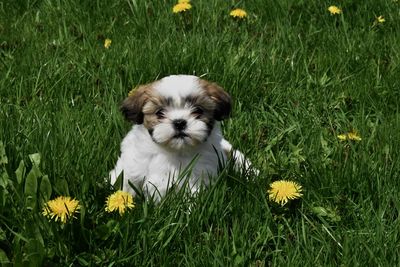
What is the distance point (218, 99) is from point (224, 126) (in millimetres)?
644

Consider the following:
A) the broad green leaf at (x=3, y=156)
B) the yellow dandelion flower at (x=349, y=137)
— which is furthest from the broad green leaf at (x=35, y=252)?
the yellow dandelion flower at (x=349, y=137)

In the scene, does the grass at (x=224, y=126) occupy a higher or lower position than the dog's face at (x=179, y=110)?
lower

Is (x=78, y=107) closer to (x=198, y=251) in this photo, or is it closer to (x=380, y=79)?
(x=198, y=251)

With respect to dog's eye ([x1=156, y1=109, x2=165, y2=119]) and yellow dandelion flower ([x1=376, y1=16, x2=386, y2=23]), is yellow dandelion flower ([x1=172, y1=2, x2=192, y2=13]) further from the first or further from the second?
dog's eye ([x1=156, y1=109, x2=165, y2=119])

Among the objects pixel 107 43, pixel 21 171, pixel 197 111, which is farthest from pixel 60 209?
pixel 107 43

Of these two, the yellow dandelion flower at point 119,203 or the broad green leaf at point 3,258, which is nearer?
the broad green leaf at point 3,258

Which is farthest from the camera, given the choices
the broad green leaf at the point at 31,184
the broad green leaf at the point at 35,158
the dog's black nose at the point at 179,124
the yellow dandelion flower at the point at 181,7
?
the yellow dandelion flower at the point at 181,7

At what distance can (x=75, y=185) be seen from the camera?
263 cm

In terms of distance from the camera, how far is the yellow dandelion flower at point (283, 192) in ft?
8.91

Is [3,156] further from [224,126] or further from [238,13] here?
[238,13]

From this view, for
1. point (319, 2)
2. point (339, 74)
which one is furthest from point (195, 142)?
point (319, 2)

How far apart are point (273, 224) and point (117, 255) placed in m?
0.65

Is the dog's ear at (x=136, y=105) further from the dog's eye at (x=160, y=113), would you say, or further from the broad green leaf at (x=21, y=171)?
the broad green leaf at (x=21, y=171)

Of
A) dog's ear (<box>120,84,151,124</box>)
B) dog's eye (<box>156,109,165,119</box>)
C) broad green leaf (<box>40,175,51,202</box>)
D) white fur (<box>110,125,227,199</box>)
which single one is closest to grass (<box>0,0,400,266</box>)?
broad green leaf (<box>40,175,51,202</box>)
